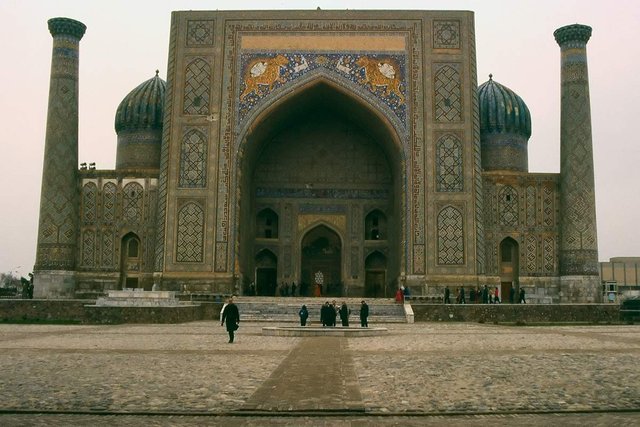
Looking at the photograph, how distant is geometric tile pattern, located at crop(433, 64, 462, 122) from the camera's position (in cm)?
1766

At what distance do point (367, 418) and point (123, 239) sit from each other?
1520cm

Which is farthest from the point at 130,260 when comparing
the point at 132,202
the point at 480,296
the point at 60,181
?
the point at 480,296

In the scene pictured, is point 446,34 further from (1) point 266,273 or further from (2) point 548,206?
(1) point 266,273

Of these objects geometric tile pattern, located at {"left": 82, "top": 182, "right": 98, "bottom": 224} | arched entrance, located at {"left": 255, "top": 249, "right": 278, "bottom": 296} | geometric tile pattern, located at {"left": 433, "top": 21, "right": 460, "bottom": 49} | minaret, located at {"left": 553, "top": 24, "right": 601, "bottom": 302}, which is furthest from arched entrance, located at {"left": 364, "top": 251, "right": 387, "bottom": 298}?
geometric tile pattern, located at {"left": 82, "top": 182, "right": 98, "bottom": 224}

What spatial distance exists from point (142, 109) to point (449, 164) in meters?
8.17

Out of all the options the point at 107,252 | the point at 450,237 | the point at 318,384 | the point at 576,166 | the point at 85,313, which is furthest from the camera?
the point at 107,252

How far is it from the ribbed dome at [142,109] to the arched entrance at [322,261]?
4.91 metres

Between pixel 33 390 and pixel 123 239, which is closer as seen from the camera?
pixel 33 390

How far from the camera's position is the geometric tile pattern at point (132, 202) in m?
18.2

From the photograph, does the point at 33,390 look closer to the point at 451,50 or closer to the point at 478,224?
the point at 478,224

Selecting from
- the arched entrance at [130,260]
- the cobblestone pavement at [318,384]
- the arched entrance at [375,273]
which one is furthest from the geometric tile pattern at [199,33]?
the cobblestone pavement at [318,384]

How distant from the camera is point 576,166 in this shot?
693 inches

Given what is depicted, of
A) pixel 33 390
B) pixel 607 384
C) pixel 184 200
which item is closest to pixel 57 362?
pixel 33 390

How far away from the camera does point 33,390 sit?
447cm
